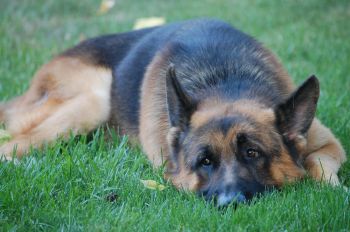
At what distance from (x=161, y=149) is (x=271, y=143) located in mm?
1077

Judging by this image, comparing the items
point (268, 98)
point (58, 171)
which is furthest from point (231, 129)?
point (58, 171)

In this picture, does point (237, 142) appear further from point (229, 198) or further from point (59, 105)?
point (59, 105)

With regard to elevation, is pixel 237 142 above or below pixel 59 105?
above

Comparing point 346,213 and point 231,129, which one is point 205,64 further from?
point 346,213

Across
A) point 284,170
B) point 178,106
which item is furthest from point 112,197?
point 284,170

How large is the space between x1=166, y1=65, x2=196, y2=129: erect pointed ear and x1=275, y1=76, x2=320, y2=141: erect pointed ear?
0.69m

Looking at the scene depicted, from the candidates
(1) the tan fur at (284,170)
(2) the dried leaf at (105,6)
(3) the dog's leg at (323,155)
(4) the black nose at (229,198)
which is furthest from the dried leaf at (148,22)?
(4) the black nose at (229,198)

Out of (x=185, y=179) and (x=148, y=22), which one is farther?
(x=148, y=22)

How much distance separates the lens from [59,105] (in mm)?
6215

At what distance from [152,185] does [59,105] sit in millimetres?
1795

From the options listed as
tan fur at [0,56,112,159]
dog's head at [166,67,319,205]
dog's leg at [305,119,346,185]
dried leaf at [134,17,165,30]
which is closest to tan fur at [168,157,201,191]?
dog's head at [166,67,319,205]

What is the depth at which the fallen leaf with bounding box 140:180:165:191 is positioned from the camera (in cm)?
480

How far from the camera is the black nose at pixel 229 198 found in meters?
4.27

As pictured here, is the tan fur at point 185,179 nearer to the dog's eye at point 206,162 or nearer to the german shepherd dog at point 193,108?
the german shepherd dog at point 193,108
